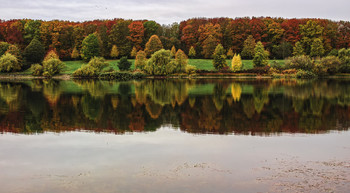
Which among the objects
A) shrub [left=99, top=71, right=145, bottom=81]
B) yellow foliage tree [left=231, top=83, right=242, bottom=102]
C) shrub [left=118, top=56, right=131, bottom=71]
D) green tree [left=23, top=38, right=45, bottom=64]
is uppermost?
green tree [left=23, top=38, right=45, bottom=64]

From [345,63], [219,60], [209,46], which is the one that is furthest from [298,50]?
[219,60]

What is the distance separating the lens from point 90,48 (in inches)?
3425

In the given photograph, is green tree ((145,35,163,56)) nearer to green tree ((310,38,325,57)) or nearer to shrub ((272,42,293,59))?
shrub ((272,42,293,59))

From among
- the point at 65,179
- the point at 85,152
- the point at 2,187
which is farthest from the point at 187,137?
the point at 2,187

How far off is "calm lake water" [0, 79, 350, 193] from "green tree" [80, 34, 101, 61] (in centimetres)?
6570

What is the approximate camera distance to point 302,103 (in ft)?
87.2

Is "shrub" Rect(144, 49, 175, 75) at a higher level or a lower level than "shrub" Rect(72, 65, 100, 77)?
higher

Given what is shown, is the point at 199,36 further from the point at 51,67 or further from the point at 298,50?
the point at 51,67

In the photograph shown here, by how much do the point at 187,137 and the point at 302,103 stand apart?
14.9 meters

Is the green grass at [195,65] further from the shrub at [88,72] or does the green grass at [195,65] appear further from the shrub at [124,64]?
the shrub at [88,72]

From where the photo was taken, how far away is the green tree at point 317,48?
87062 mm

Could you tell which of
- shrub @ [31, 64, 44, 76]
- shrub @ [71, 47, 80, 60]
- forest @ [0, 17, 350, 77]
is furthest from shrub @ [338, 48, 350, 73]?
shrub @ [71, 47, 80, 60]

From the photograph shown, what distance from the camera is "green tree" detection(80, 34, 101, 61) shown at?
86938 millimetres

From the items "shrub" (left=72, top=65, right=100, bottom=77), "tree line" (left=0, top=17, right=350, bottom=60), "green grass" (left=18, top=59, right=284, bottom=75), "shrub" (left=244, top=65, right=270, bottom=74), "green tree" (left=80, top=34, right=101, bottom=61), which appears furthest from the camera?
"tree line" (left=0, top=17, right=350, bottom=60)
